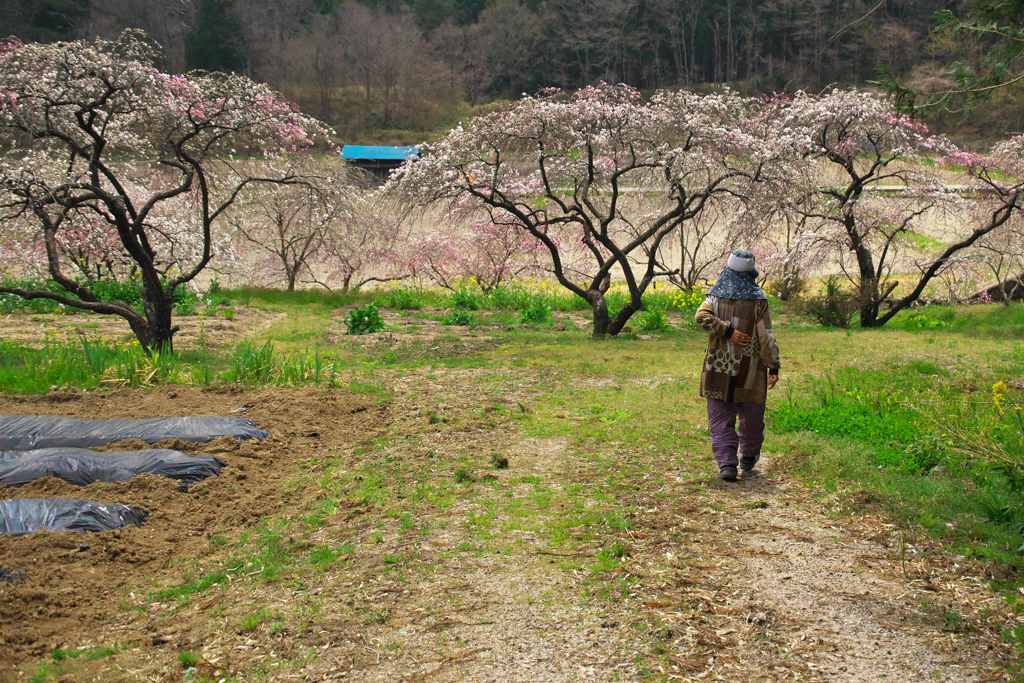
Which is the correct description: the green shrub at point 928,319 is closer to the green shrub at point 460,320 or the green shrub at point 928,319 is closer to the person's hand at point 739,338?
the green shrub at point 460,320

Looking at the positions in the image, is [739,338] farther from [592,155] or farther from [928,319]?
[928,319]

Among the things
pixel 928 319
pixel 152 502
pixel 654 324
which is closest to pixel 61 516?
pixel 152 502

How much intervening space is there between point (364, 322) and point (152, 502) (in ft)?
31.5

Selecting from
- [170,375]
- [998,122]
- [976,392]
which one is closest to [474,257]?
[170,375]

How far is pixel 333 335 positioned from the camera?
14891mm

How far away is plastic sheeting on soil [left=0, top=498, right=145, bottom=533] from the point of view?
5.02 m

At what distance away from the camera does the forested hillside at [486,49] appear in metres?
51.4

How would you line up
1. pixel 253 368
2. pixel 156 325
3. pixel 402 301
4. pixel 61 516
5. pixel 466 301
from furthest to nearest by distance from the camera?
1. pixel 402 301
2. pixel 466 301
3. pixel 156 325
4. pixel 253 368
5. pixel 61 516

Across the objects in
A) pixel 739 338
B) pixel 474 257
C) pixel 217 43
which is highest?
pixel 217 43

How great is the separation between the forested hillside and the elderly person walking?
47.1 m

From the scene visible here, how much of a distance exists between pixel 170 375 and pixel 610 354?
5826mm

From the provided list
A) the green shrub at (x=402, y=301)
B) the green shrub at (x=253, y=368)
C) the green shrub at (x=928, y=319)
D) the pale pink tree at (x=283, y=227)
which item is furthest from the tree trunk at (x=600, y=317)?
the green shrub at (x=253, y=368)

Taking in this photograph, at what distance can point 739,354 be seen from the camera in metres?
5.88

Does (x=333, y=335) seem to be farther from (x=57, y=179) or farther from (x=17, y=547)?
(x=17, y=547)
